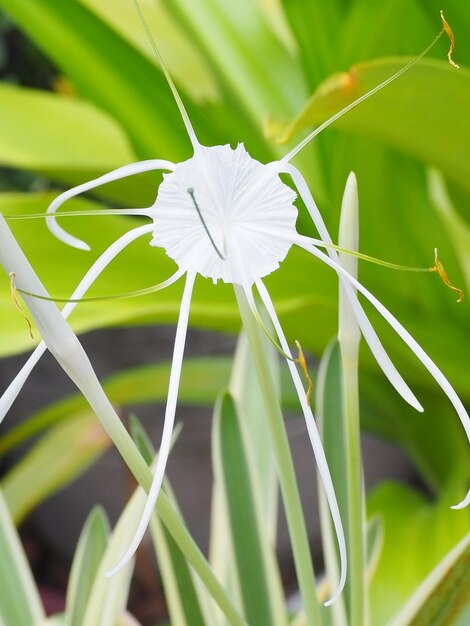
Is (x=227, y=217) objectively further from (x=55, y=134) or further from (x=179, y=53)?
(x=179, y=53)

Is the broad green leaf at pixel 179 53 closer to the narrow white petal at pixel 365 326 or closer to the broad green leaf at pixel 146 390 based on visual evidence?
the broad green leaf at pixel 146 390

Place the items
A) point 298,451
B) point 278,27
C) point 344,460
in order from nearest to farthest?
point 344,460
point 278,27
point 298,451

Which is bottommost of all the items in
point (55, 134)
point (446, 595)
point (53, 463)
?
point (446, 595)

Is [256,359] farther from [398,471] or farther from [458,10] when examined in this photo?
[398,471]

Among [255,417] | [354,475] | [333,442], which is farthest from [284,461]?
[255,417]

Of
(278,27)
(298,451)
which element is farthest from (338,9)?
(298,451)
